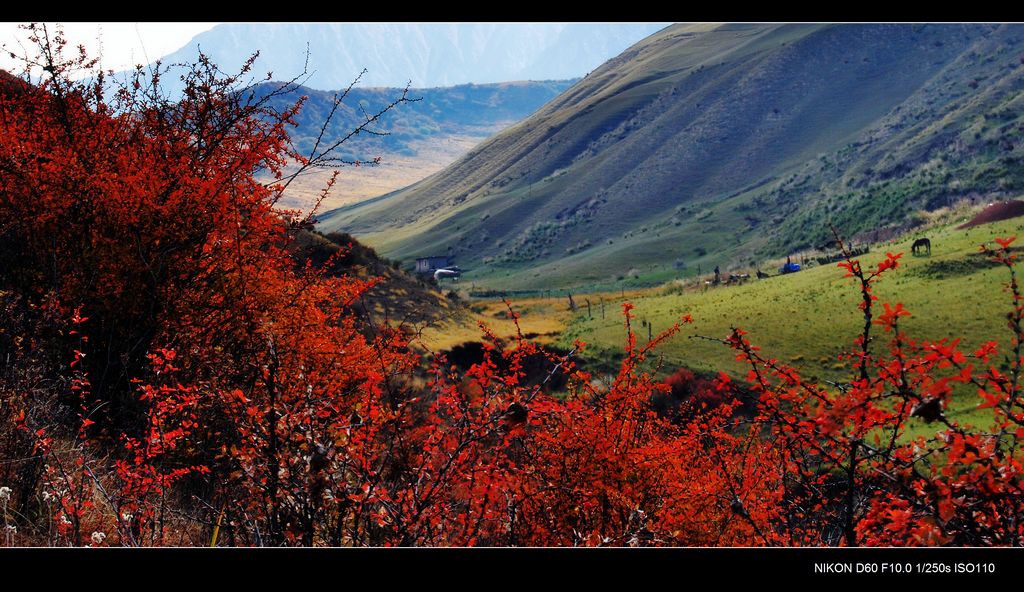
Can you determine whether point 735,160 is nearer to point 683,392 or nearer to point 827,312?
point 827,312

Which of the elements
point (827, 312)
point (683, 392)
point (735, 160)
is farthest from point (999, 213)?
point (735, 160)

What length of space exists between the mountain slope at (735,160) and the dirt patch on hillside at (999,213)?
74.1 feet

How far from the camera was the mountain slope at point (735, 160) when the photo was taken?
93.3 m

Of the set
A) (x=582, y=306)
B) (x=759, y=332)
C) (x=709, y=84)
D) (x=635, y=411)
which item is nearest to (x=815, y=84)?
(x=709, y=84)

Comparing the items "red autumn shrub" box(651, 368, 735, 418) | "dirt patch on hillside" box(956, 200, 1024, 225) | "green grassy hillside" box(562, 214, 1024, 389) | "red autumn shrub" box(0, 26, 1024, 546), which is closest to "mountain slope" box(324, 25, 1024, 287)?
"dirt patch on hillside" box(956, 200, 1024, 225)

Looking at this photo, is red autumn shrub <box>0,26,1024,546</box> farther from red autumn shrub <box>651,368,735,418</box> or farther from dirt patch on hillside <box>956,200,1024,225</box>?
dirt patch on hillside <box>956,200,1024,225</box>

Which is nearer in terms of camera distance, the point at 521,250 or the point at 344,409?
the point at 344,409

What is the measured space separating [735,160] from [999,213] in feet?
279

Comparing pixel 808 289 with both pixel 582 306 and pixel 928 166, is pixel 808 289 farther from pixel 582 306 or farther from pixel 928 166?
pixel 928 166

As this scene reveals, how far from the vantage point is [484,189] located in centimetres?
17000

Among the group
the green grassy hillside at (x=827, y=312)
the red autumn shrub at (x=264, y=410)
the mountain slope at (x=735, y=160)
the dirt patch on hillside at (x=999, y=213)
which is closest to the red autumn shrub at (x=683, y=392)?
the green grassy hillside at (x=827, y=312)

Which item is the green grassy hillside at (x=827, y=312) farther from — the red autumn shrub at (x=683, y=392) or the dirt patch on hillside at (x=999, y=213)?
the dirt patch on hillside at (x=999, y=213)
